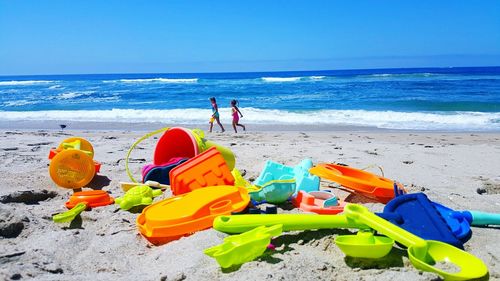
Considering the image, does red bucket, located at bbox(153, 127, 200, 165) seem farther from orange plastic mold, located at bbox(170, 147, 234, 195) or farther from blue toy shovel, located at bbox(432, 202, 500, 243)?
blue toy shovel, located at bbox(432, 202, 500, 243)

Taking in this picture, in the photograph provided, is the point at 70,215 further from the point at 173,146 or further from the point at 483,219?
the point at 483,219

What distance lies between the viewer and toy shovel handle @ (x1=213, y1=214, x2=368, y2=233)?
206 cm

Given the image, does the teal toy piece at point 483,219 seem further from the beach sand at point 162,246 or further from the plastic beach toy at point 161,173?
the plastic beach toy at point 161,173

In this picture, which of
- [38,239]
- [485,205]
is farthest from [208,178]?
[485,205]

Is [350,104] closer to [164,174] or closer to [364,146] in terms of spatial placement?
[364,146]

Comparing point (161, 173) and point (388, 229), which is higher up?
point (388, 229)

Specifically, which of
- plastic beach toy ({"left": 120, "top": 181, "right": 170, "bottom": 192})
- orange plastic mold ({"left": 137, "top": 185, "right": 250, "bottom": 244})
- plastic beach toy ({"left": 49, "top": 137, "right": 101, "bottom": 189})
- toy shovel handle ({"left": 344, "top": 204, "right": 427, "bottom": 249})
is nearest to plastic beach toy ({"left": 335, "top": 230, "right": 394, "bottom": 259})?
toy shovel handle ({"left": 344, "top": 204, "right": 427, "bottom": 249})

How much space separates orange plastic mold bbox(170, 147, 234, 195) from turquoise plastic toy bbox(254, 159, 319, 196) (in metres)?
0.32

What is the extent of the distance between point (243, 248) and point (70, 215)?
56.1 inches

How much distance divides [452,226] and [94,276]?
179 cm

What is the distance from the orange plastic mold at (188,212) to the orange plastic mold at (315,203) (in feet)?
1.28

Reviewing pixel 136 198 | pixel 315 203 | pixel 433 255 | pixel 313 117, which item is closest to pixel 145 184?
pixel 136 198

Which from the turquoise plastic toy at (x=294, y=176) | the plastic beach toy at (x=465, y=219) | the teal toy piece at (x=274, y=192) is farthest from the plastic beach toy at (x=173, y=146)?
the plastic beach toy at (x=465, y=219)

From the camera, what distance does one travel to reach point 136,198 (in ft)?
9.62
